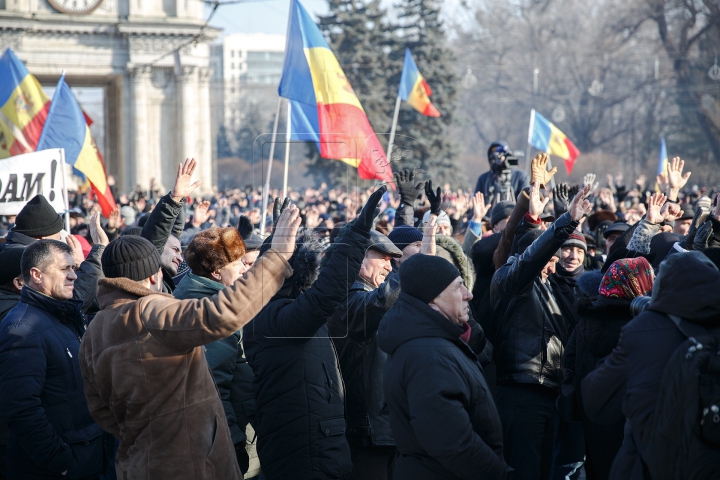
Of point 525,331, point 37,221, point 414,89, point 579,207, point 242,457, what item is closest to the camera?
point 579,207

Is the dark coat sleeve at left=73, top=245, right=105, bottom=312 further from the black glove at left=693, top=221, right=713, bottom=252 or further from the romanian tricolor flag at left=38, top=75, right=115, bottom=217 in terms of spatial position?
the romanian tricolor flag at left=38, top=75, right=115, bottom=217

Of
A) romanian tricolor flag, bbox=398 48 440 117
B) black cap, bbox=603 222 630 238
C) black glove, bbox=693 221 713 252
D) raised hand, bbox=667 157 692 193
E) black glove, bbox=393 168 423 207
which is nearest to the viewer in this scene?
black glove, bbox=693 221 713 252

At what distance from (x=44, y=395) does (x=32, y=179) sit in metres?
4.08

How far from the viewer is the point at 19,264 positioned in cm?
479

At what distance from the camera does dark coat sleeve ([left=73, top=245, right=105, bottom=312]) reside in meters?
5.28

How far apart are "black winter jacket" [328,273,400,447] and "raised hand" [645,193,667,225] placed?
2.53 meters

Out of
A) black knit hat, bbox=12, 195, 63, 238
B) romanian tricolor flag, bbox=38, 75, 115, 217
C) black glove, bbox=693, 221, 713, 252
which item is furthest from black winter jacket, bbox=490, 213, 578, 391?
romanian tricolor flag, bbox=38, 75, 115, 217

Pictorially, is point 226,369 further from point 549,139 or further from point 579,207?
point 549,139

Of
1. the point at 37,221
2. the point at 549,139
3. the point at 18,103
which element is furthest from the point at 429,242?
the point at 549,139

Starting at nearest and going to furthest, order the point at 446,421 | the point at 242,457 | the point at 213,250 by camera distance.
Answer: the point at 446,421
the point at 213,250
the point at 242,457

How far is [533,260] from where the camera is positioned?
15.7ft

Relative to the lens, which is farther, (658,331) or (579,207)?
(579,207)

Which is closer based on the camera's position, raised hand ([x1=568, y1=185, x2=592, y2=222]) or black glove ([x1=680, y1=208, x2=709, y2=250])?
raised hand ([x1=568, y1=185, x2=592, y2=222])

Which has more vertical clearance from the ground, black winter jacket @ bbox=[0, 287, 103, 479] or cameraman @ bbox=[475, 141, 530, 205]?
cameraman @ bbox=[475, 141, 530, 205]
